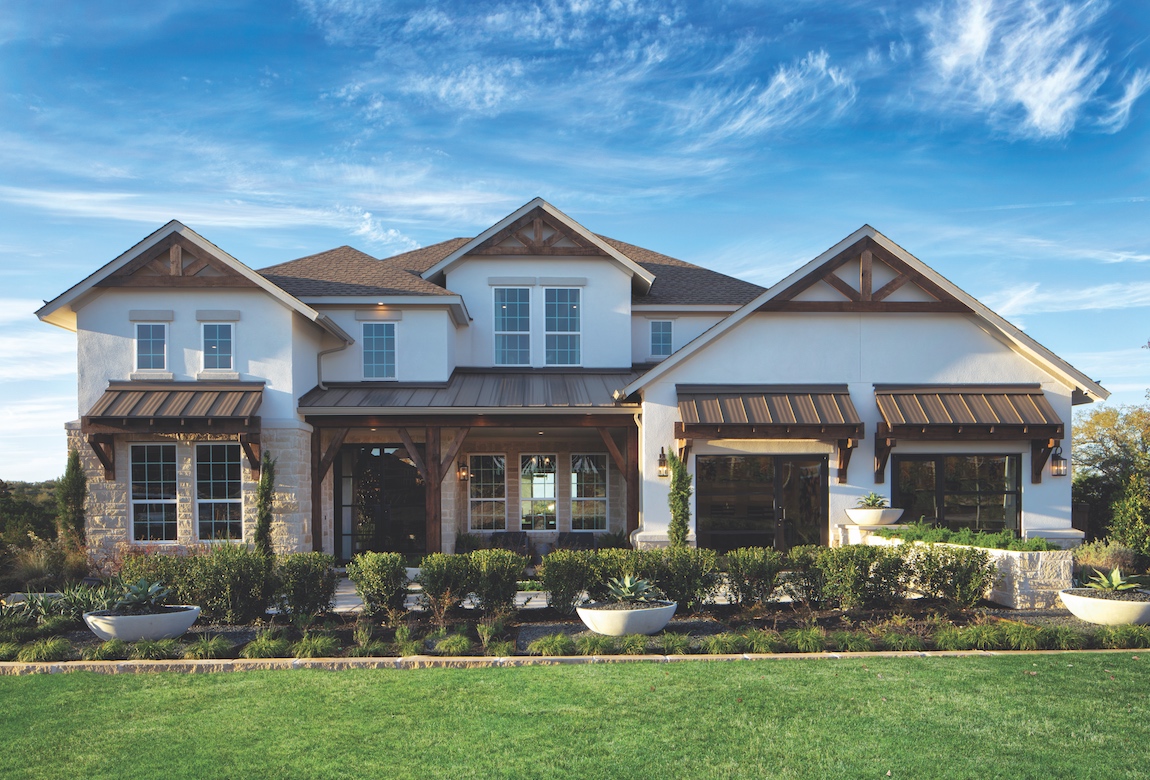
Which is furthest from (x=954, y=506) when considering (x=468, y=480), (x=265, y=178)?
(x=265, y=178)

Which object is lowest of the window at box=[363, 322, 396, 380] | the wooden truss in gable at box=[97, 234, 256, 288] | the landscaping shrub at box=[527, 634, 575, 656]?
the landscaping shrub at box=[527, 634, 575, 656]

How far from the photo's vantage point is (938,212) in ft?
58.3

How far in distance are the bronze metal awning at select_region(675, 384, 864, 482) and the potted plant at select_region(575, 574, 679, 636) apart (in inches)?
207

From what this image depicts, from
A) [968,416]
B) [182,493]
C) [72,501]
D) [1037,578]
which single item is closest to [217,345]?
[182,493]

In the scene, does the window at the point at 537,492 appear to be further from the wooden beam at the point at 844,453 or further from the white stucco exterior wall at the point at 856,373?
the wooden beam at the point at 844,453

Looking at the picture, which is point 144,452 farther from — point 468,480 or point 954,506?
point 954,506

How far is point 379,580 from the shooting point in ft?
33.6

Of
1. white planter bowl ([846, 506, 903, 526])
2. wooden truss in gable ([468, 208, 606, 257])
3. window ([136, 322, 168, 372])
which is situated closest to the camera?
white planter bowl ([846, 506, 903, 526])

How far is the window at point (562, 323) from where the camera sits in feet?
61.0

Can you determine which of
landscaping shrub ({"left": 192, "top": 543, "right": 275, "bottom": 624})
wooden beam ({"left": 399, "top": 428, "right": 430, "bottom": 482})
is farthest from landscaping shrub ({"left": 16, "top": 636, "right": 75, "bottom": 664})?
wooden beam ({"left": 399, "top": 428, "right": 430, "bottom": 482})

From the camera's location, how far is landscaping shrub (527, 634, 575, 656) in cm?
859

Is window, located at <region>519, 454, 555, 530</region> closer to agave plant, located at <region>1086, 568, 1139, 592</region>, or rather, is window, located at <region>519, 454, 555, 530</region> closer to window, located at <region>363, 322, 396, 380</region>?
window, located at <region>363, 322, 396, 380</region>

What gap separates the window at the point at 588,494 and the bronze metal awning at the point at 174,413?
7.49 metres

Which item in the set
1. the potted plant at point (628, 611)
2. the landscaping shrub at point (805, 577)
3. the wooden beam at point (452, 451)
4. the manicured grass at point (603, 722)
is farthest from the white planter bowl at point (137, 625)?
the landscaping shrub at point (805, 577)
